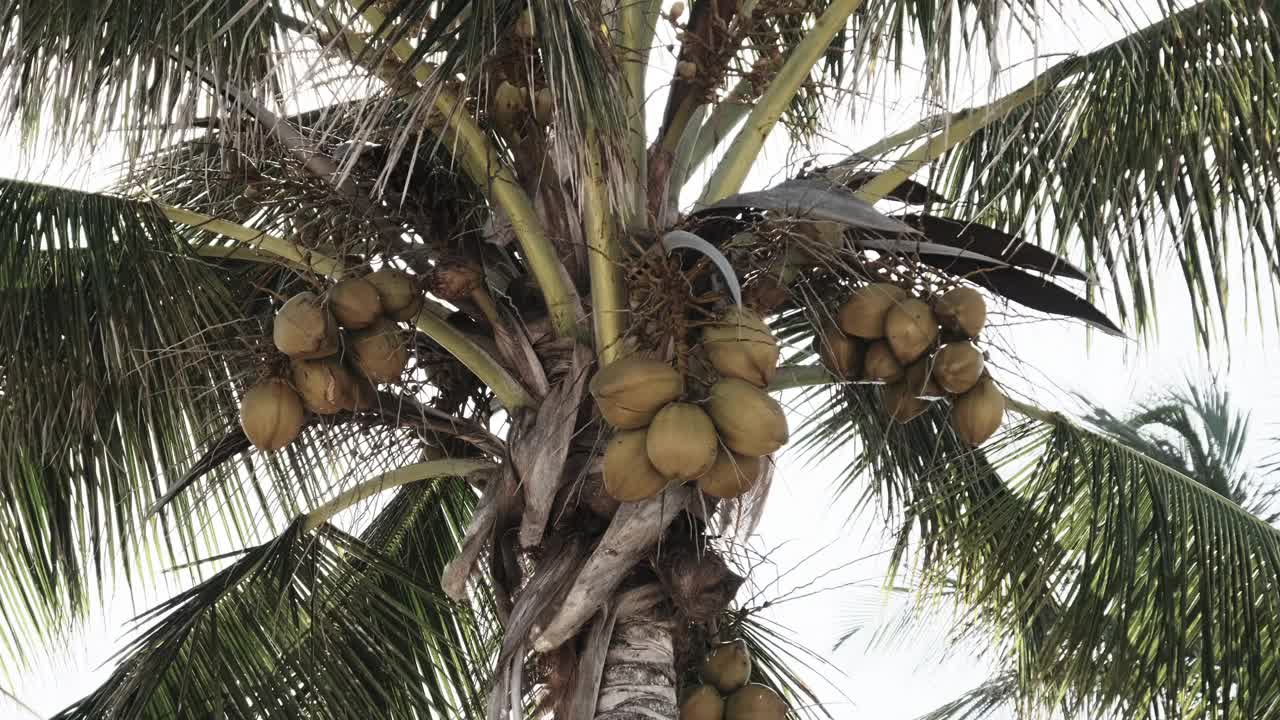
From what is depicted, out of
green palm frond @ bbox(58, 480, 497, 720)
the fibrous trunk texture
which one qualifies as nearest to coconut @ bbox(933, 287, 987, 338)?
the fibrous trunk texture

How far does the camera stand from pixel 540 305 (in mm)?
2916

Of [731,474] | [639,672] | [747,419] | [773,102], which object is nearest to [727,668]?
[639,672]

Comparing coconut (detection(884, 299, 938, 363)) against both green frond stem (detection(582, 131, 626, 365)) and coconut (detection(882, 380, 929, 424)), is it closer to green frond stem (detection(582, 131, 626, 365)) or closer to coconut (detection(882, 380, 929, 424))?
coconut (detection(882, 380, 929, 424))

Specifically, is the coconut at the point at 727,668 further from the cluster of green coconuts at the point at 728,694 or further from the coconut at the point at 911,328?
the coconut at the point at 911,328

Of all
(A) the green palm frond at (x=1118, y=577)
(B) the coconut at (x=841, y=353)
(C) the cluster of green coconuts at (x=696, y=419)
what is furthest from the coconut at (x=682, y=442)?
(A) the green palm frond at (x=1118, y=577)

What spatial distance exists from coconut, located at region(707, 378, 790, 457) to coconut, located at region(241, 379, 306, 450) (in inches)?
30.6

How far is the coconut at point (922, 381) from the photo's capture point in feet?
8.41

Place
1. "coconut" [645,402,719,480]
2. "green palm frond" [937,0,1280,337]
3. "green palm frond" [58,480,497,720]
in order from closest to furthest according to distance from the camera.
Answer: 1. "coconut" [645,402,719,480]
2. "green palm frond" [58,480,497,720]
3. "green palm frond" [937,0,1280,337]

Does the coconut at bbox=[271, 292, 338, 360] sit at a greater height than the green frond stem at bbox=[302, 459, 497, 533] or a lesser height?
greater

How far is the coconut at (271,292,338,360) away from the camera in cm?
248

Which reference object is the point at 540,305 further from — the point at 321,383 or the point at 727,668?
the point at 727,668

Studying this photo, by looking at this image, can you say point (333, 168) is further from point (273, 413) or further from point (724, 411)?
point (724, 411)

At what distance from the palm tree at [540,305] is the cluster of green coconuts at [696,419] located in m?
0.04

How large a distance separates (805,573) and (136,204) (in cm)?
174
